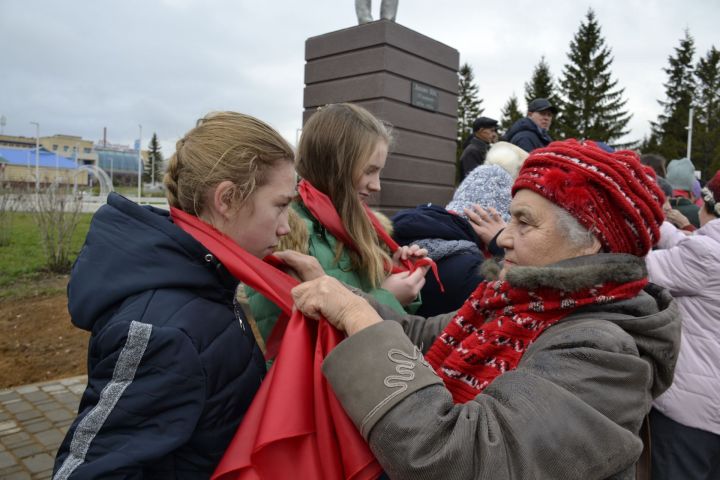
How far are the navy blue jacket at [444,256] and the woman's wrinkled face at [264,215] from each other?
106 cm

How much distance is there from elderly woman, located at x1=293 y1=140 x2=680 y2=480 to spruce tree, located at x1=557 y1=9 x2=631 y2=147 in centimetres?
4472

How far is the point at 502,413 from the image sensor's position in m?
1.31

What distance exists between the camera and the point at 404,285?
2424mm

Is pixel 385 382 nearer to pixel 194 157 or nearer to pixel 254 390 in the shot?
pixel 254 390

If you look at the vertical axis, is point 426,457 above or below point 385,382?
below

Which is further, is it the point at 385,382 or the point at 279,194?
the point at 279,194

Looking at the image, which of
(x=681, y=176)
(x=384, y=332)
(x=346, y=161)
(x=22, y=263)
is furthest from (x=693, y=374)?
(x=22, y=263)

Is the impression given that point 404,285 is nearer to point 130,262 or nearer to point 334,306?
point 334,306

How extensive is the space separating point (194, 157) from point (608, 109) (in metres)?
48.3

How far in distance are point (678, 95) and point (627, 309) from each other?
2082 inches

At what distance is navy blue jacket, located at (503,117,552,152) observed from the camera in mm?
5676

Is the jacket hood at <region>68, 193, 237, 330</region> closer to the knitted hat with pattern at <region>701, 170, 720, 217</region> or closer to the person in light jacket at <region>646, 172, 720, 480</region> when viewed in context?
the person in light jacket at <region>646, 172, 720, 480</region>

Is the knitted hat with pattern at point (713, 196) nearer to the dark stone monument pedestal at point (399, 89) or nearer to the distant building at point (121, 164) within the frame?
the dark stone monument pedestal at point (399, 89)

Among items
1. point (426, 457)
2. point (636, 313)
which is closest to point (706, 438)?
point (636, 313)
